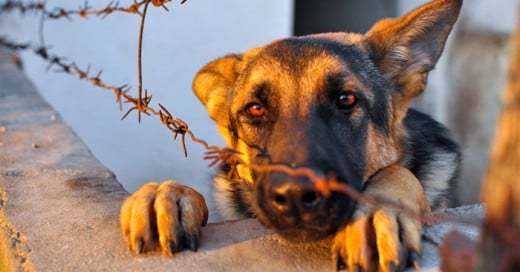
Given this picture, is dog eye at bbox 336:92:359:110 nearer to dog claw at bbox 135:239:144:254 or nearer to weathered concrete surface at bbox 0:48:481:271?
weathered concrete surface at bbox 0:48:481:271

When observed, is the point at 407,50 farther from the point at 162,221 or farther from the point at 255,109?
the point at 162,221

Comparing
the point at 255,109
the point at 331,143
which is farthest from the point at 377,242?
the point at 255,109

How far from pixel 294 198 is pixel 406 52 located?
1534mm

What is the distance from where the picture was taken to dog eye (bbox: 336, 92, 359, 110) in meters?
3.00

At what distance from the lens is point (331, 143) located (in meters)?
2.64

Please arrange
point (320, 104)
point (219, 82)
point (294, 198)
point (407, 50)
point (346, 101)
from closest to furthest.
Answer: point (294, 198) → point (320, 104) → point (346, 101) → point (407, 50) → point (219, 82)

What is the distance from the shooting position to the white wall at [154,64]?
6949mm

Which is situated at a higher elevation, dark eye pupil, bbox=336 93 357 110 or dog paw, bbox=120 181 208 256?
dark eye pupil, bbox=336 93 357 110

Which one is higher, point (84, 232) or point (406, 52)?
point (406, 52)

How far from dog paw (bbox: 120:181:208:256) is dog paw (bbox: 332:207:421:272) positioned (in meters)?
0.58

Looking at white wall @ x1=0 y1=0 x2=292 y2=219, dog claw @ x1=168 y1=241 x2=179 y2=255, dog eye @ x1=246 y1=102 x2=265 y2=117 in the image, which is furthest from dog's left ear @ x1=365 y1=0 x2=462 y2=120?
white wall @ x1=0 y1=0 x2=292 y2=219

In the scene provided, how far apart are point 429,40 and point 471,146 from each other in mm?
5317

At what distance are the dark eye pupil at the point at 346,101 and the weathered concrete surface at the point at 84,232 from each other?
657 millimetres

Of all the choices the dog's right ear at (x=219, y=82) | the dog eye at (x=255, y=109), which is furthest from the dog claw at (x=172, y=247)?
the dog's right ear at (x=219, y=82)
